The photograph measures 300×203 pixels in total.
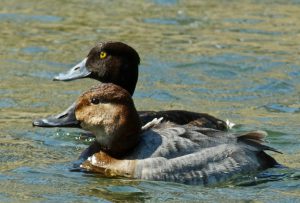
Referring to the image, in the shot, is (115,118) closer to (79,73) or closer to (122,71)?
(122,71)

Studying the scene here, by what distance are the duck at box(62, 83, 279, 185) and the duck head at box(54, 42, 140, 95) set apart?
1.67 m

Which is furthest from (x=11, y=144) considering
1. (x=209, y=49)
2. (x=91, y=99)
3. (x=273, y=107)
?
(x=209, y=49)

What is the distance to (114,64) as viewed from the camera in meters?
10.2

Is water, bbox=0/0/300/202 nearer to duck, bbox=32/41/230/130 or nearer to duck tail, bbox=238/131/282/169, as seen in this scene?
duck tail, bbox=238/131/282/169

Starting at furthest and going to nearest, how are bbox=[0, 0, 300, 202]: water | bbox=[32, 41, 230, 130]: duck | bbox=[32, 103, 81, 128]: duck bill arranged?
bbox=[32, 41, 230, 130]: duck → bbox=[32, 103, 81, 128]: duck bill → bbox=[0, 0, 300, 202]: water

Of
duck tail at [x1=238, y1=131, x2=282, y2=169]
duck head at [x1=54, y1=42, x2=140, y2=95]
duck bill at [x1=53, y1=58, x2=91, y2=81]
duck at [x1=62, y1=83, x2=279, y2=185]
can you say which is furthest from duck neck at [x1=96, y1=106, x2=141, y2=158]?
duck bill at [x1=53, y1=58, x2=91, y2=81]

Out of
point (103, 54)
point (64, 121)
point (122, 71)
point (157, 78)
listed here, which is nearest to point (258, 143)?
point (64, 121)

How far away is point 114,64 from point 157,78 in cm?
→ 284

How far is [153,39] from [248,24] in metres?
1.93

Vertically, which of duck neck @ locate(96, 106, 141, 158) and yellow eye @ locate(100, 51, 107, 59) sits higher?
yellow eye @ locate(100, 51, 107, 59)

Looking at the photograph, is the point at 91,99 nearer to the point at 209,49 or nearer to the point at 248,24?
the point at 209,49

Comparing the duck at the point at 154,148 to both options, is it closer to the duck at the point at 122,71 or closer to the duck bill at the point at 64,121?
the duck bill at the point at 64,121

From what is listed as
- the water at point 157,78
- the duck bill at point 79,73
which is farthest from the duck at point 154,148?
the duck bill at point 79,73

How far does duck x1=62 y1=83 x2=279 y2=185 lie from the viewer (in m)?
8.23
